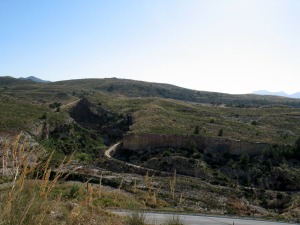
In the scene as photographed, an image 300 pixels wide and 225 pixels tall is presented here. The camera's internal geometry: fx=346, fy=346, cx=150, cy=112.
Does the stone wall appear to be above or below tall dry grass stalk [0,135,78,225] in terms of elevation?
below

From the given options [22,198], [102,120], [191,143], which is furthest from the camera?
[102,120]

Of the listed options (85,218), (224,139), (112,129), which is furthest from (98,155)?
(85,218)

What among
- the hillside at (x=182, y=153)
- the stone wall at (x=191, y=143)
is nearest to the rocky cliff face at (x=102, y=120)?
the hillside at (x=182, y=153)

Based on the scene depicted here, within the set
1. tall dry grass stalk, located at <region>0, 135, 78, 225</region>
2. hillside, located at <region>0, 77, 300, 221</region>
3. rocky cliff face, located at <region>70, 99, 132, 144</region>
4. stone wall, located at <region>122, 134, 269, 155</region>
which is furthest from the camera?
rocky cliff face, located at <region>70, 99, 132, 144</region>

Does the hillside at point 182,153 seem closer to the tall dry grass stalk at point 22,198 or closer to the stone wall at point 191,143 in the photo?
the stone wall at point 191,143

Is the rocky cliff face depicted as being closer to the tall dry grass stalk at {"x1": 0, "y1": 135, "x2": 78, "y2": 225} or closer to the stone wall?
the stone wall

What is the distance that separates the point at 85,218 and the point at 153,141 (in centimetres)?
3537

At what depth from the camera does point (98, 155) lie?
140ft

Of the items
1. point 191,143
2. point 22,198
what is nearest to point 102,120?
point 191,143

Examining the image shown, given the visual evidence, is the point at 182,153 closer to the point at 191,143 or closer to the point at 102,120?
the point at 191,143

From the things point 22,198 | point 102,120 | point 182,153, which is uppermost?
point 22,198

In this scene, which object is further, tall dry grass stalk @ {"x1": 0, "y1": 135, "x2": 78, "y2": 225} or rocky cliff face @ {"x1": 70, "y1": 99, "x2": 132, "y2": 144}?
rocky cliff face @ {"x1": 70, "y1": 99, "x2": 132, "y2": 144}

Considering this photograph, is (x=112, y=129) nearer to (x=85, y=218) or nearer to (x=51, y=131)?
(x=51, y=131)

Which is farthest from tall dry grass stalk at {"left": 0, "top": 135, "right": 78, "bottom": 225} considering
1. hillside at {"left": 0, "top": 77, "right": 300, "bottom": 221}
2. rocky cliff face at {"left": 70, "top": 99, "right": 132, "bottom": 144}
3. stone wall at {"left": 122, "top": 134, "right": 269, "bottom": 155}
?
rocky cliff face at {"left": 70, "top": 99, "right": 132, "bottom": 144}
